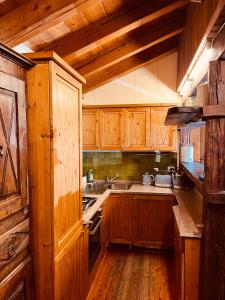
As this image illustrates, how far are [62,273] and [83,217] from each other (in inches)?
25.3

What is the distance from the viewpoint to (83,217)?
214 centimetres

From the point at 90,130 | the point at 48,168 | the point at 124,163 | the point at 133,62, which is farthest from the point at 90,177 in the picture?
the point at 48,168

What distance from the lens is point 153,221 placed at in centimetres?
322

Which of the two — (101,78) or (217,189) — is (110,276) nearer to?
(217,189)

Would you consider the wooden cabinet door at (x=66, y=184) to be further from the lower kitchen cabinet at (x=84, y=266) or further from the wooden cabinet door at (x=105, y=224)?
the wooden cabinet door at (x=105, y=224)

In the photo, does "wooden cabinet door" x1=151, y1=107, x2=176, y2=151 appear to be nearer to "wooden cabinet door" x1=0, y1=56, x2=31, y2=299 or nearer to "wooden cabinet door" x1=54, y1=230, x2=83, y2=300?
"wooden cabinet door" x1=54, y1=230, x2=83, y2=300

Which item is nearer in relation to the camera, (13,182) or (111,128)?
(13,182)

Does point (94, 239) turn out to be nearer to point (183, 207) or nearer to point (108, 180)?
point (183, 207)

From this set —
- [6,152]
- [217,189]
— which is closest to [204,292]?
[217,189]

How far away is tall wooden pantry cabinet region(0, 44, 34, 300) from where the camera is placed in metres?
1.13

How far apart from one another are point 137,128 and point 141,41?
120 centimetres

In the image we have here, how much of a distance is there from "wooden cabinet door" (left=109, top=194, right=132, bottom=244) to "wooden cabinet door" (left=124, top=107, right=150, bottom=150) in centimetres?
78

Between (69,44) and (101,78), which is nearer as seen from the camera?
(69,44)

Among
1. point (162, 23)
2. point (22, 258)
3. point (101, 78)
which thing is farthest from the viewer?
point (101, 78)
